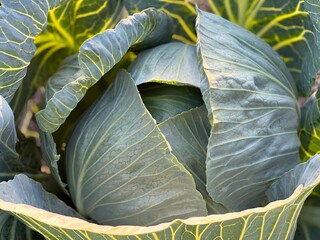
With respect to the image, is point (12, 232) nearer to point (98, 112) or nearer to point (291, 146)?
point (98, 112)

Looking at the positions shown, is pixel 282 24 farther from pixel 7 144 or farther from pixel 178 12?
pixel 7 144

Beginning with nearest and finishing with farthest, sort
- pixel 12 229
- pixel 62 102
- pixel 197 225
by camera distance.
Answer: pixel 197 225 < pixel 62 102 < pixel 12 229

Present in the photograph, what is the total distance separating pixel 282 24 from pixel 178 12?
0.24 m

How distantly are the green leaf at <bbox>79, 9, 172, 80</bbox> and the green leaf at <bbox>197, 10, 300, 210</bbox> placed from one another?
0.11m

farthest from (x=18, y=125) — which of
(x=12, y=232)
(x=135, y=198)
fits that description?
(x=135, y=198)

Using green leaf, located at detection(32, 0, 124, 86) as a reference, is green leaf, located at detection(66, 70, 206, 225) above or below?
below

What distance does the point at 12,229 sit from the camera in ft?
3.62

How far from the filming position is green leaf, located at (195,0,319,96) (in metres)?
1.27

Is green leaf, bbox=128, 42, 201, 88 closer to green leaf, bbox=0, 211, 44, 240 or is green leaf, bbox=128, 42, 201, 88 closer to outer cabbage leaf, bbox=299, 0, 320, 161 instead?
outer cabbage leaf, bbox=299, 0, 320, 161

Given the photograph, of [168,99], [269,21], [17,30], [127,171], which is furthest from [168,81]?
[269,21]

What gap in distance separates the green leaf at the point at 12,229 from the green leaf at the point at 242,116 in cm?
39

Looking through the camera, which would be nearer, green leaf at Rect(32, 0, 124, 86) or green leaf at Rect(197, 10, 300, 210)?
green leaf at Rect(197, 10, 300, 210)

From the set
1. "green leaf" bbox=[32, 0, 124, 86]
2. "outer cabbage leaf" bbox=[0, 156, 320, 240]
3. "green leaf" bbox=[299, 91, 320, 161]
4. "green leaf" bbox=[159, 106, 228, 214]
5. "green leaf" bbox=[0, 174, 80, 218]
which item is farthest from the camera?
"green leaf" bbox=[32, 0, 124, 86]

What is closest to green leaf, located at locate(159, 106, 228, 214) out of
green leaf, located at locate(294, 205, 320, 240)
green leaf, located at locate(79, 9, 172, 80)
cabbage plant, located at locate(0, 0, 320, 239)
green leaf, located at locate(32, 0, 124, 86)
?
cabbage plant, located at locate(0, 0, 320, 239)
